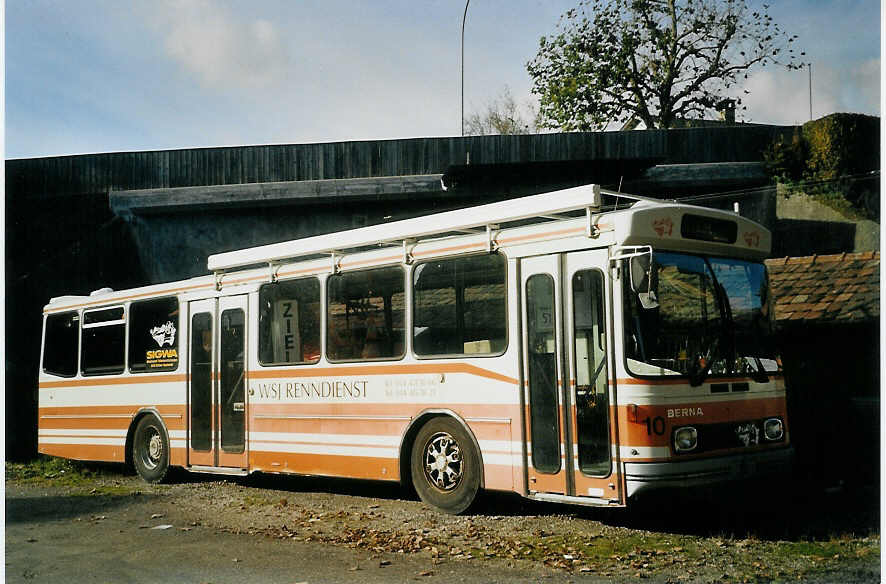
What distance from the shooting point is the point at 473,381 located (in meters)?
9.37

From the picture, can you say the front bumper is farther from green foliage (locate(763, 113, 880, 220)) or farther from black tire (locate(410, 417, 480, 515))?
green foliage (locate(763, 113, 880, 220))

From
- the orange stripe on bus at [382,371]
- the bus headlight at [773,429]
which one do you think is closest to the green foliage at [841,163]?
the bus headlight at [773,429]

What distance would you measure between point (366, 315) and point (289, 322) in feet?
4.64

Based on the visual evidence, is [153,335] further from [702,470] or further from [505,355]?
[702,470]

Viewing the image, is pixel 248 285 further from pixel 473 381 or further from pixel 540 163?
pixel 540 163

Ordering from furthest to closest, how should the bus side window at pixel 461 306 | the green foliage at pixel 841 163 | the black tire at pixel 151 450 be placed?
the green foliage at pixel 841 163, the black tire at pixel 151 450, the bus side window at pixel 461 306

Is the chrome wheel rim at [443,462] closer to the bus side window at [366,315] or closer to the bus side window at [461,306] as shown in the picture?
the bus side window at [461,306]

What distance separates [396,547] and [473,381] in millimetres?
1993

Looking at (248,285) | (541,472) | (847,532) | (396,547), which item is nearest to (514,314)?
(541,472)

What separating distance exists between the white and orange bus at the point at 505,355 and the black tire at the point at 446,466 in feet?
0.07

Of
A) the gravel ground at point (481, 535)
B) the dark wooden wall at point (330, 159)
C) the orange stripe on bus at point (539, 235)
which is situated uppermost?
the dark wooden wall at point (330, 159)

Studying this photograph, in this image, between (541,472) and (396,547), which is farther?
(541,472)

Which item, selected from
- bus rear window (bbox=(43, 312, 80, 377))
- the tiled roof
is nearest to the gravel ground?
the tiled roof

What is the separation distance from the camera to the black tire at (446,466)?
30.6ft
